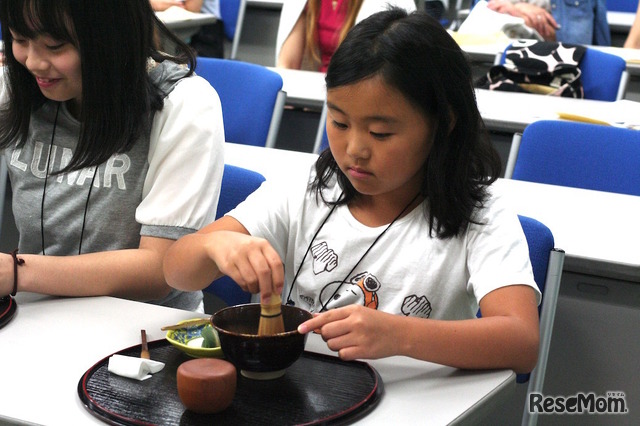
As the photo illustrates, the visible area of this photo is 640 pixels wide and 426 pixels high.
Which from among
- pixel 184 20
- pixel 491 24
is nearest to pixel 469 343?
pixel 491 24

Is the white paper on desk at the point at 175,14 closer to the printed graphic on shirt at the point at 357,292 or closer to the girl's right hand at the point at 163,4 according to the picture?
the girl's right hand at the point at 163,4

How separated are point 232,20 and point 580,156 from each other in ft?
11.2

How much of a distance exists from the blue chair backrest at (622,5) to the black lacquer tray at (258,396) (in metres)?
4.75

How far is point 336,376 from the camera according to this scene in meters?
0.98

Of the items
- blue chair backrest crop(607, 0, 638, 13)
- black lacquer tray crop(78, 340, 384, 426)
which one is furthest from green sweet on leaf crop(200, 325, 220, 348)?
blue chair backrest crop(607, 0, 638, 13)

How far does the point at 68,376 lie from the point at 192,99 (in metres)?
0.59

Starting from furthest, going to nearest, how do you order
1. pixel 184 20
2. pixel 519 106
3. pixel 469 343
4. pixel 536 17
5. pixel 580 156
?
pixel 184 20 < pixel 536 17 < pixel 519 106 < pixel 580 156 < pixel 469 343

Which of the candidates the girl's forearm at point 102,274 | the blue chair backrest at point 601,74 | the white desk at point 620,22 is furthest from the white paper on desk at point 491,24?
the girl's forearm at point 102,274

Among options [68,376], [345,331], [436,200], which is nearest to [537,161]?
[436,200]

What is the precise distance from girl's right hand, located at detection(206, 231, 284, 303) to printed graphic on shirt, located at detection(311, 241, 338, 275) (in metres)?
0.23

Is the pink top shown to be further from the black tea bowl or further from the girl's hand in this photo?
the black tea bowl

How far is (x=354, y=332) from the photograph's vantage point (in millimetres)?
982

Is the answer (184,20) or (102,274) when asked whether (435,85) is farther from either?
(184,20)

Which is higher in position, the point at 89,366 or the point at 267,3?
the point at 89,366
